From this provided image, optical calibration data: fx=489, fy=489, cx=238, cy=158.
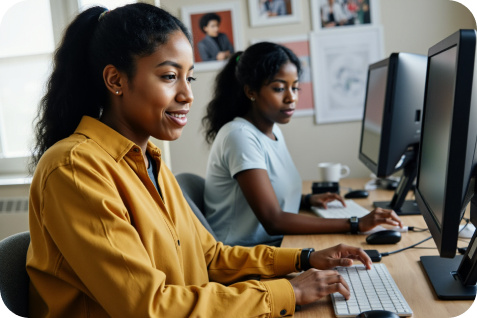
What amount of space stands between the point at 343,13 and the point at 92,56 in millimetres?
2103

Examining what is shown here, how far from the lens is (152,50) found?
1.04 metres

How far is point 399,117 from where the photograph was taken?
67.0 inches

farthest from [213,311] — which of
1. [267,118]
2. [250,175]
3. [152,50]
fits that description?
[267,118]

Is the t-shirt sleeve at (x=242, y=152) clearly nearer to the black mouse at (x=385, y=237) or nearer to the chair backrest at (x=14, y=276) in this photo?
the black mouse at (x=385, y=237)

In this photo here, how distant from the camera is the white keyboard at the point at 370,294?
901 millimetres

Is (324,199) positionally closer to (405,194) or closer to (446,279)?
(405,194)

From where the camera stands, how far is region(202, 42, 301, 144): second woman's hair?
77.1 inches

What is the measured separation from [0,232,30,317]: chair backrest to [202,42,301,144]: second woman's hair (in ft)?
3.86

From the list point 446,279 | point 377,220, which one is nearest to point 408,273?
point 446,279

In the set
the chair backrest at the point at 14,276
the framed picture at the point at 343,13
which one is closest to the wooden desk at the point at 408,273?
the chair backrest at the point at 14,276

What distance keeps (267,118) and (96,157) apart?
45.4 inches

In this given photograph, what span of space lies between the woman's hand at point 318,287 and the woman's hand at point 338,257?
6.3 inches

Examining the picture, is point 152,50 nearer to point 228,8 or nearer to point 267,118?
point 267,118

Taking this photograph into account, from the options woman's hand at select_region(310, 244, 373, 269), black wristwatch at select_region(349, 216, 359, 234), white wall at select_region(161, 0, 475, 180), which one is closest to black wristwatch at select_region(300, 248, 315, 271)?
woman's hand at select_region(310, 244, 373, 269)
